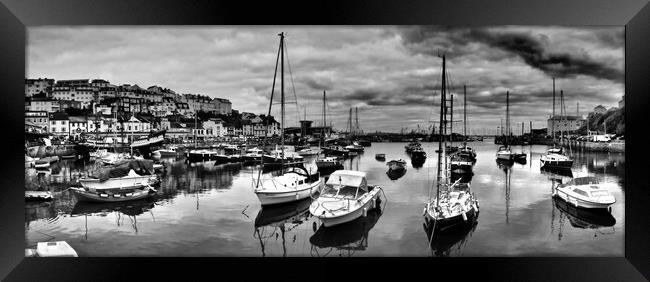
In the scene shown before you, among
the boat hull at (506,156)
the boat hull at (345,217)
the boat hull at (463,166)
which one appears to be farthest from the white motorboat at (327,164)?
the boat hull at (345,217)

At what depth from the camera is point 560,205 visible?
8.84 metres

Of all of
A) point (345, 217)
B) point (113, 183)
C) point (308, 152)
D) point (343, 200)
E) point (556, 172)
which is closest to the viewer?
point (345, 217)

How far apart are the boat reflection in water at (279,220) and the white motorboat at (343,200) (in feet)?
2.26

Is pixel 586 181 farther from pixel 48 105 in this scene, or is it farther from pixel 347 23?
pixel 48 105

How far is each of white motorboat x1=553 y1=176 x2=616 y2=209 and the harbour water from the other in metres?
0.20

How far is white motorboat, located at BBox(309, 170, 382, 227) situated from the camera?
6668mm

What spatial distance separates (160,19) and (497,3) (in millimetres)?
3909


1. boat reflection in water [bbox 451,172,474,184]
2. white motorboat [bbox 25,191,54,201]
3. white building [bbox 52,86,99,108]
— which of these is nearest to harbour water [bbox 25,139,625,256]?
white motorboat [bbox 25,191,54,201]

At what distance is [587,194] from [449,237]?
3879 mm

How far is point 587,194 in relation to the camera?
8.09 m

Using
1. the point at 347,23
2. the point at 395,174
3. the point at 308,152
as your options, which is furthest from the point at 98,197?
the point at 308,152

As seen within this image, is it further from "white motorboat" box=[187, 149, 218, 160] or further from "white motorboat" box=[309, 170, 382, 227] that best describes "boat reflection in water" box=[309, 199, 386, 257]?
"white motorboat" box=[187, 149, 218, 160]
